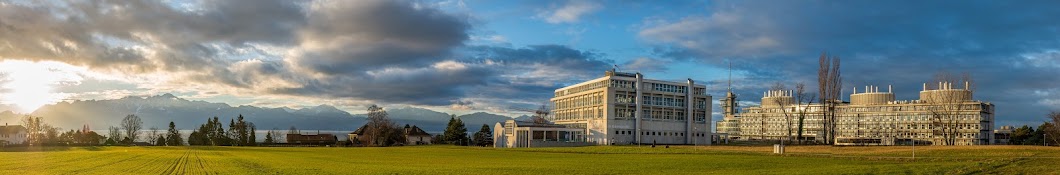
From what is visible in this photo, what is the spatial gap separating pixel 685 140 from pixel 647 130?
10.6 meters

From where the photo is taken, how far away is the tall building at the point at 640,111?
148125 millimetres

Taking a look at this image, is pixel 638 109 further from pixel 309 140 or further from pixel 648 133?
pixel 309 140

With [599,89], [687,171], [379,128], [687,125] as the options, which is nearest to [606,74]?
[599,89]

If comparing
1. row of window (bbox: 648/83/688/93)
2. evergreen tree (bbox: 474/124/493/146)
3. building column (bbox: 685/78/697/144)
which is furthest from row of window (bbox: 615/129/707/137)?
evergreen tree (bbox: 474/124/493/146)

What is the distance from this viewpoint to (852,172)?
44.5m

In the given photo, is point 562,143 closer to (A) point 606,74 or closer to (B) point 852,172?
(A) point 606,74

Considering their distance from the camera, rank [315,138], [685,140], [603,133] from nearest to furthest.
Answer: [603,133] → [685,140] → [315,138]

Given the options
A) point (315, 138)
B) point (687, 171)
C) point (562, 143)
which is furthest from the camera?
point (315, 138)

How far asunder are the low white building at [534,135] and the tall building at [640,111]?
4991 millimetres

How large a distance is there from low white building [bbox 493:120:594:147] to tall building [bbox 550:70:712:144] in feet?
16.4

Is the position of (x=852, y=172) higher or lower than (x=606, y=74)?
lower

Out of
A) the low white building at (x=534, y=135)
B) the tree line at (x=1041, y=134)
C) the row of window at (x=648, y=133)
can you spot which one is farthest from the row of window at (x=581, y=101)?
the tree line at (x=1041, y=134)

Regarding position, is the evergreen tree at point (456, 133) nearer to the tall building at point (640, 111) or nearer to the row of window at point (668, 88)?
the tall building at point (640, 111)

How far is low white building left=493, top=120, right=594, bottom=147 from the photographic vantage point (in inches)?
5295
